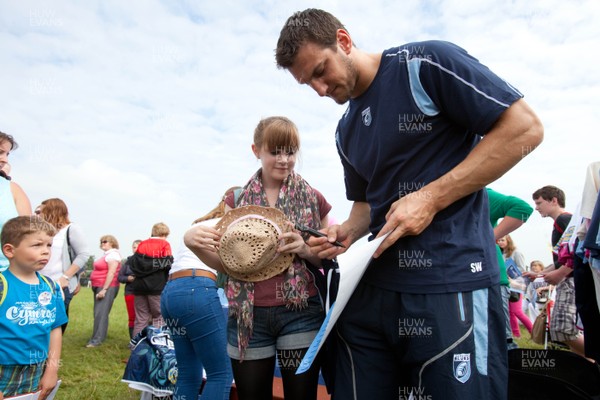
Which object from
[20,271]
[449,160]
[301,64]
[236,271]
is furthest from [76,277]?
[449,160]

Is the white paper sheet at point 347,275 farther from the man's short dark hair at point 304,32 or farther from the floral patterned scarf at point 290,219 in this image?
the man's short dark hair at point 304,32

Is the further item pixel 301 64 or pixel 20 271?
pixel 20 271

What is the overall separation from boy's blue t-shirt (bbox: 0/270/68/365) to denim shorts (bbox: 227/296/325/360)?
1.61m

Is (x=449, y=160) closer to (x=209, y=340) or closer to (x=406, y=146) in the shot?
(x=406, y=146)

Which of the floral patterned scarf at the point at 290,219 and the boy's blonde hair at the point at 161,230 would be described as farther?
the boy's blonde hair at the point at 161,230

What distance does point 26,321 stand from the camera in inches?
115

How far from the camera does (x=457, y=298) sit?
1.47 meters

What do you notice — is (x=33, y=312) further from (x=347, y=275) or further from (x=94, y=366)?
(x=94, y=366)

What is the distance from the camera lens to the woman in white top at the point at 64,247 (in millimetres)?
4840

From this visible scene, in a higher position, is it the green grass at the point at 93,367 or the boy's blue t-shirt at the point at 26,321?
the boy's blue t-shirt at the point at 26,321

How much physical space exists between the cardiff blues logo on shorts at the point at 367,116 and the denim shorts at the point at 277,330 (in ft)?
3.26

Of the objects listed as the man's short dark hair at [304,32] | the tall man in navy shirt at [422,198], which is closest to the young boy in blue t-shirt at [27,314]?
the tall man in navy shirt at [422,198]

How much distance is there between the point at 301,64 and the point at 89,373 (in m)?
Result: 5.31

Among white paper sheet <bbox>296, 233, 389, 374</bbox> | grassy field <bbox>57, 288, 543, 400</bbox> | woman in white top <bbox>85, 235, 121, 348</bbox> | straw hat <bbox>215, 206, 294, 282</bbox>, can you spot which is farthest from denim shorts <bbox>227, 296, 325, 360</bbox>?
woman in white top <bbox>85, 235, 121, 348</bbox>
